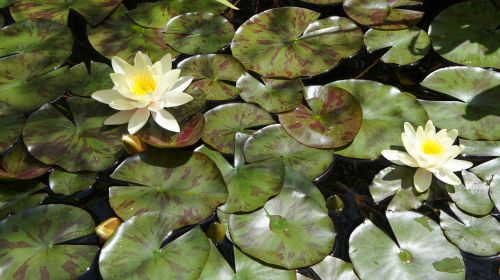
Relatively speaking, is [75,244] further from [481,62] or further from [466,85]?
[481,62]

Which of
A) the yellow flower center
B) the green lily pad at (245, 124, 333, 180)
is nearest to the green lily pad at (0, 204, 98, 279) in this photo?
the yellow flower center

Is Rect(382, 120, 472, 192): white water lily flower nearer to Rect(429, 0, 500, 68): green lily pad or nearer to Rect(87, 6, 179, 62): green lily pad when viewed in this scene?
Rect(429, 0, 500, 68): green lily pad

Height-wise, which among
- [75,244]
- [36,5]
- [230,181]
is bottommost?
[75,244]

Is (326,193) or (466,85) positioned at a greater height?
(466,85)

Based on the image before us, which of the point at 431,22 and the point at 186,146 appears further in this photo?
the point at 431,22

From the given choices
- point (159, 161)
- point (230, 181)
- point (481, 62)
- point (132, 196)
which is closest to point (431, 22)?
point (481, 62)

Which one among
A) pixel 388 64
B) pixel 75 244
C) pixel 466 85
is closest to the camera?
pixel 75 244

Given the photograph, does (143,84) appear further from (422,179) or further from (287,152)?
(422,179)
